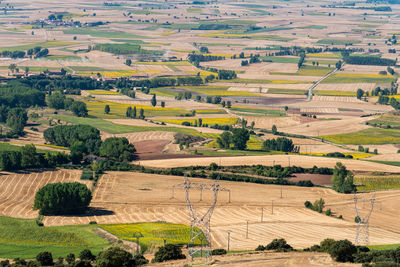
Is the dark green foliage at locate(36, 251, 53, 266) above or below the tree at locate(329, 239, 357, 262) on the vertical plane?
below

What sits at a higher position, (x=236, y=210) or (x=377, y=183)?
(x=377, y=183)

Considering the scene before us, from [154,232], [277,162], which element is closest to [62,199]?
[154,232]

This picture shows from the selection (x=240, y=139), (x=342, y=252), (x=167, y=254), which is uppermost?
(x=342, y=252)

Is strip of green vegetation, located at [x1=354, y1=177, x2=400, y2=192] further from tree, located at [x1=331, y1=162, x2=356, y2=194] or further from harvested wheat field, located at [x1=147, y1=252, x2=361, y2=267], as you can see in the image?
harvested wheat field, located at [x1=147, y1=252, x2=361, y2=267]

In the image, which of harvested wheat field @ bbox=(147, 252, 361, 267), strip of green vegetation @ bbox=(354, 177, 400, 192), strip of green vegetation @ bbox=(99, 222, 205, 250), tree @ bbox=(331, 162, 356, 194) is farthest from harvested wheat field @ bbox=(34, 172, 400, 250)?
harvested wheat field @ bbox=(147, 252, 361, 267)

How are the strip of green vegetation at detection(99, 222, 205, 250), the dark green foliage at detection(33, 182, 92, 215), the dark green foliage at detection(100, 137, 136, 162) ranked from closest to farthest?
the strip of green vegetation at detection(99, 222, 205, 250), the dark green foliage at detection(33, 182, 92, 215), the dark green foliage at detection(100, 137, 136, 162)

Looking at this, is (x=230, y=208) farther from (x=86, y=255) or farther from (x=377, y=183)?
(x=86, y=255)

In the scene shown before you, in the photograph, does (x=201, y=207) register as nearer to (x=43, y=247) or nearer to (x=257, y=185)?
(x=257, y=185)

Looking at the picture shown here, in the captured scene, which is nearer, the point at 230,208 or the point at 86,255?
the point at 86,255
